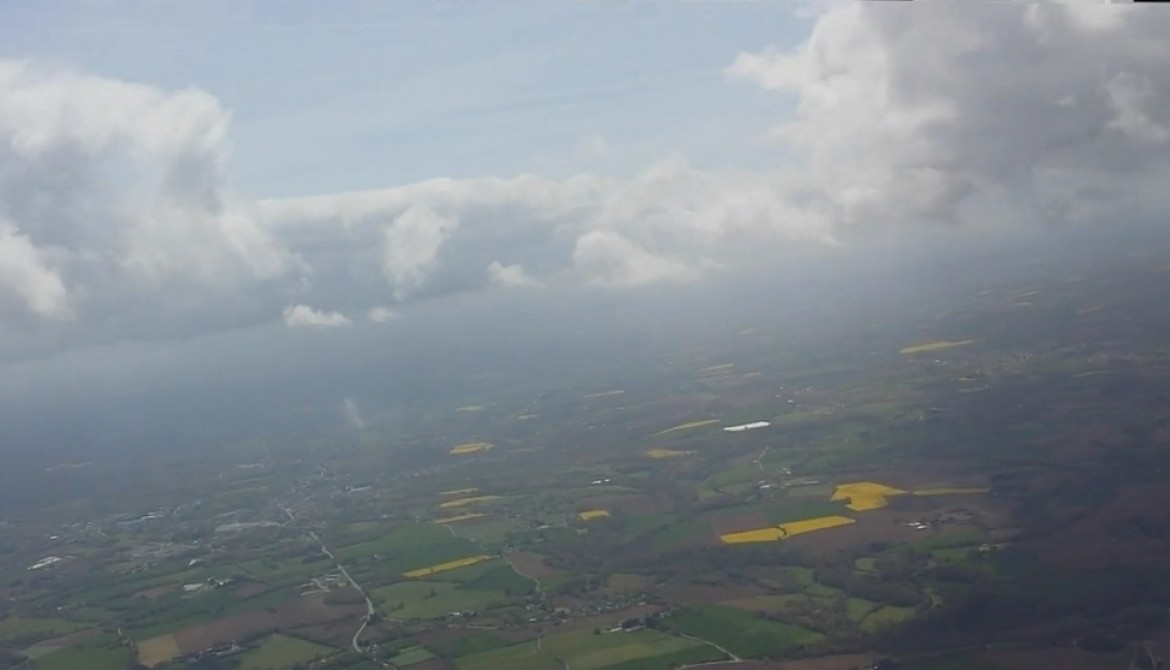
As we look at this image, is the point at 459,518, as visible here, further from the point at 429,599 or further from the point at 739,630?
the point at 739,630

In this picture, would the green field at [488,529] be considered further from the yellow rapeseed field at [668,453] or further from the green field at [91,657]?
the green field at [91,657]

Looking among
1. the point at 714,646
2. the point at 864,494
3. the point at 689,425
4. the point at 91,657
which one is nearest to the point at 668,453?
the point at 689,425

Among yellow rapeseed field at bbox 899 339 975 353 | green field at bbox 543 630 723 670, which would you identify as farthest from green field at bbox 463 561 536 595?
yellow rapeseed field at bbox 899 339 975 353

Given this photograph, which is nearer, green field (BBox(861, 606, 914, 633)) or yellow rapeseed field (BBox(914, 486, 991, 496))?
green field (BBox(861, 606, 914, 633))

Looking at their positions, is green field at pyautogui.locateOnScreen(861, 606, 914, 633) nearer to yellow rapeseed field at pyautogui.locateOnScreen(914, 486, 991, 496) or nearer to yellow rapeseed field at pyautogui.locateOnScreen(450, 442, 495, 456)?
yellow rapeseed field at pyautogui.locateOnScreen(914, 486, 991, 496)

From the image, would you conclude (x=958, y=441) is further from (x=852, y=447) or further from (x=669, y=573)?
(x=669, y=573)

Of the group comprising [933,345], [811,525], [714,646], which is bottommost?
[714,646]
